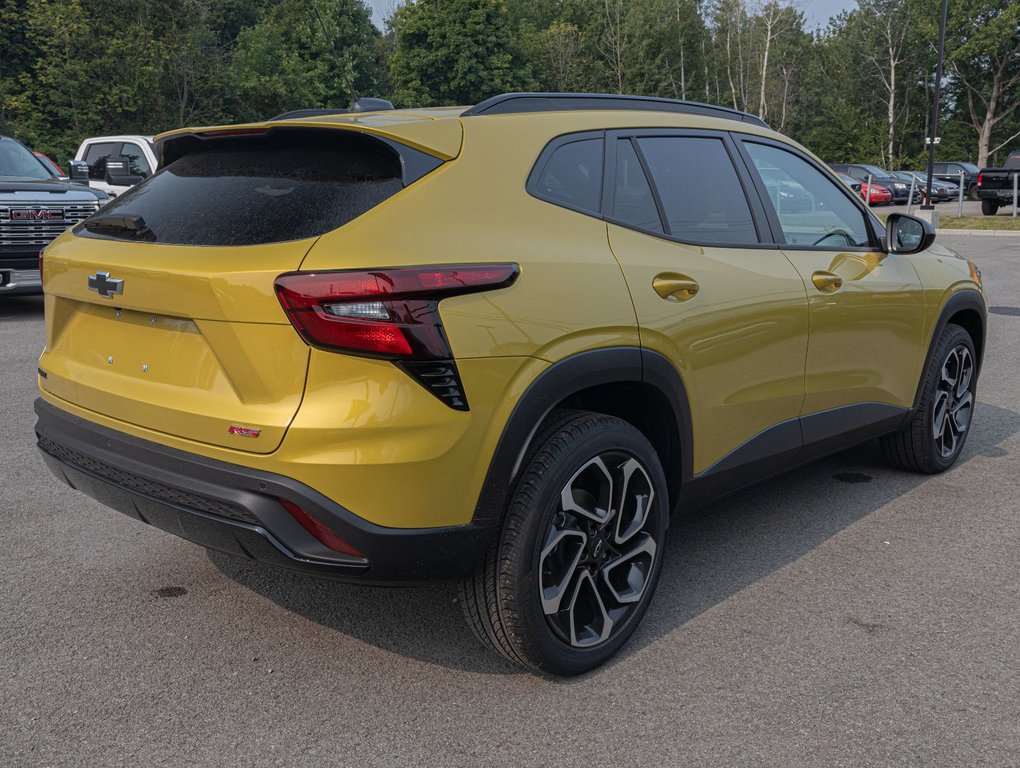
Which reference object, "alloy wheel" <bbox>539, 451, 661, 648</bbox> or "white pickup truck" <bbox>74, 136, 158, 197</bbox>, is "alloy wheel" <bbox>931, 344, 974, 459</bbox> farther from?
"white pickup truck" <bbox>74, 136, 158, 197</bbox>

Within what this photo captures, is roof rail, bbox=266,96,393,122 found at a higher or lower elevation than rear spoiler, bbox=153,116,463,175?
higher

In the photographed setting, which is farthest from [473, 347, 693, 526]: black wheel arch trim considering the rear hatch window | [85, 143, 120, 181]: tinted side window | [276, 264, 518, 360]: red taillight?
[85, 143, 120, 181]: tinted side window

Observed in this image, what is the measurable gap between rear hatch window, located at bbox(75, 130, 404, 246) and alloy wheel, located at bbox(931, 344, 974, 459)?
11.1ft

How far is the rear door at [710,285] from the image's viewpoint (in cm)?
312

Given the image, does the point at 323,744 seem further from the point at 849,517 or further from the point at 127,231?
the point at 849,517

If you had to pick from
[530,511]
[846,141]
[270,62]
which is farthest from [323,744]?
[846,141]

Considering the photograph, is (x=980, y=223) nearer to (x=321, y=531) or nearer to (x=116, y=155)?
(x=116, y=155)

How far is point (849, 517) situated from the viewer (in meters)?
4.38

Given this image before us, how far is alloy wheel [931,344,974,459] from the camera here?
4.91m

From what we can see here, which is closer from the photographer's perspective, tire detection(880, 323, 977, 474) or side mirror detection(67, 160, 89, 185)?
tire detection(880, 323, 977, 474)

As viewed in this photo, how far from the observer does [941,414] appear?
4.95m

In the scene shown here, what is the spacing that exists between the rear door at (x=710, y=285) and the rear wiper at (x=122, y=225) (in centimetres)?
143

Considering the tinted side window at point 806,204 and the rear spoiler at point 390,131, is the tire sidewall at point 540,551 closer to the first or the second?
the rear spoiler at point 390,131

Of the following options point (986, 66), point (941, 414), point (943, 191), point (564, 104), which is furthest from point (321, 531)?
point (986, 66)
